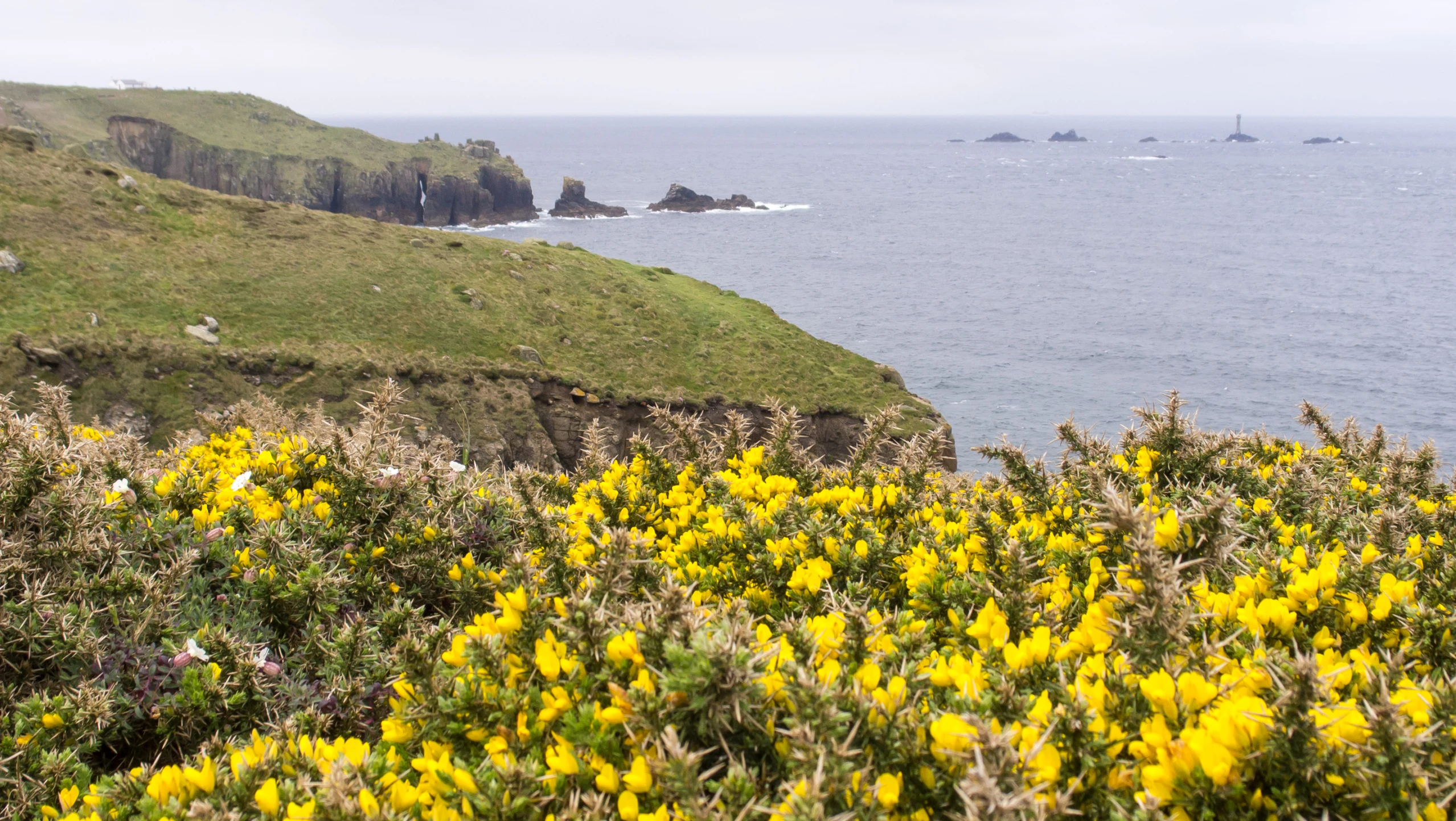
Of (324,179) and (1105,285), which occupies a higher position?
(324,179)

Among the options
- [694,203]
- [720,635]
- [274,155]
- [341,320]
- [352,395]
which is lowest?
[352,395]

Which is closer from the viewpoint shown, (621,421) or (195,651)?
(195,651)

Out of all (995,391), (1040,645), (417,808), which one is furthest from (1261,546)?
(995,391)

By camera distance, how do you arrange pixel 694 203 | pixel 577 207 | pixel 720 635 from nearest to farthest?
1. pixel 720 635
2. pixel 577 207
3. pixel 694 203

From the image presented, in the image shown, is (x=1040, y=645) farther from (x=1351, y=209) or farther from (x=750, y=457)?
(x=1351, y=209)

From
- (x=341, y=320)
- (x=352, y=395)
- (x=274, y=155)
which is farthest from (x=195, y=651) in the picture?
(x=274, y=155)

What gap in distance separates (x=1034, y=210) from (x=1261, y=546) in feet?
440

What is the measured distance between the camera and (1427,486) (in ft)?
17.7

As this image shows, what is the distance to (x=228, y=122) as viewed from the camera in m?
114

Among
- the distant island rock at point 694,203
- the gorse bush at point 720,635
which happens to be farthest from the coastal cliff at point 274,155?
the gorse bush at point 720,635

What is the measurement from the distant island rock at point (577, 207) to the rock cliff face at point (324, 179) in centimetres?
565

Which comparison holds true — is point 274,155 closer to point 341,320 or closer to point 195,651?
point 341,320

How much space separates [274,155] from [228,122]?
14912mm

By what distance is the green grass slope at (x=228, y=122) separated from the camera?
10656 centimetres
